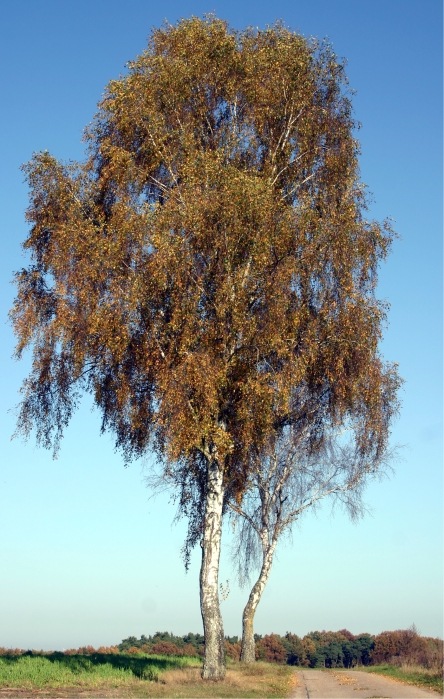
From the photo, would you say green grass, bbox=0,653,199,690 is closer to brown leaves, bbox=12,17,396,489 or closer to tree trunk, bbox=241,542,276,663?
brown leaves, bbox=12,17,396,489

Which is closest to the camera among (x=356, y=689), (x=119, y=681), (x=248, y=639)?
(x=119, y=681)

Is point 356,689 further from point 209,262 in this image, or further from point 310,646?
point 310,646

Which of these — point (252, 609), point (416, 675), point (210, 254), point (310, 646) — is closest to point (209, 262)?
point (210, 254)

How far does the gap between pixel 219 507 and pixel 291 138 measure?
43.5 feet

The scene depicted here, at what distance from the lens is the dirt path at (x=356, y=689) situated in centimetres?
2378

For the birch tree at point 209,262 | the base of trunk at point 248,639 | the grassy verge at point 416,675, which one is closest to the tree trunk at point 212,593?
the birch tree at point 209,262

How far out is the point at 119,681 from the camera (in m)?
25.1

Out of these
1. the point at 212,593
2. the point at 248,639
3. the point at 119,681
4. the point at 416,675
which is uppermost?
the point at 212,593

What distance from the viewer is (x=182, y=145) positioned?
97.4ft

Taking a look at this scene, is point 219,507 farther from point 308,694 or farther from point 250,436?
point 308,694

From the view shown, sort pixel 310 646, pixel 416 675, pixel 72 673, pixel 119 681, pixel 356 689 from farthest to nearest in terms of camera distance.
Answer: pixel 310 646 → pixel 416 675 → pixel 72 673 → pixel 356 689 → pixel 119 681

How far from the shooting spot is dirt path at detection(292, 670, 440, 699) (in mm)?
23781

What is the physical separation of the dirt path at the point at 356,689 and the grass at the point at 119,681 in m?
0.75

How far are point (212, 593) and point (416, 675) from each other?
967 cm
